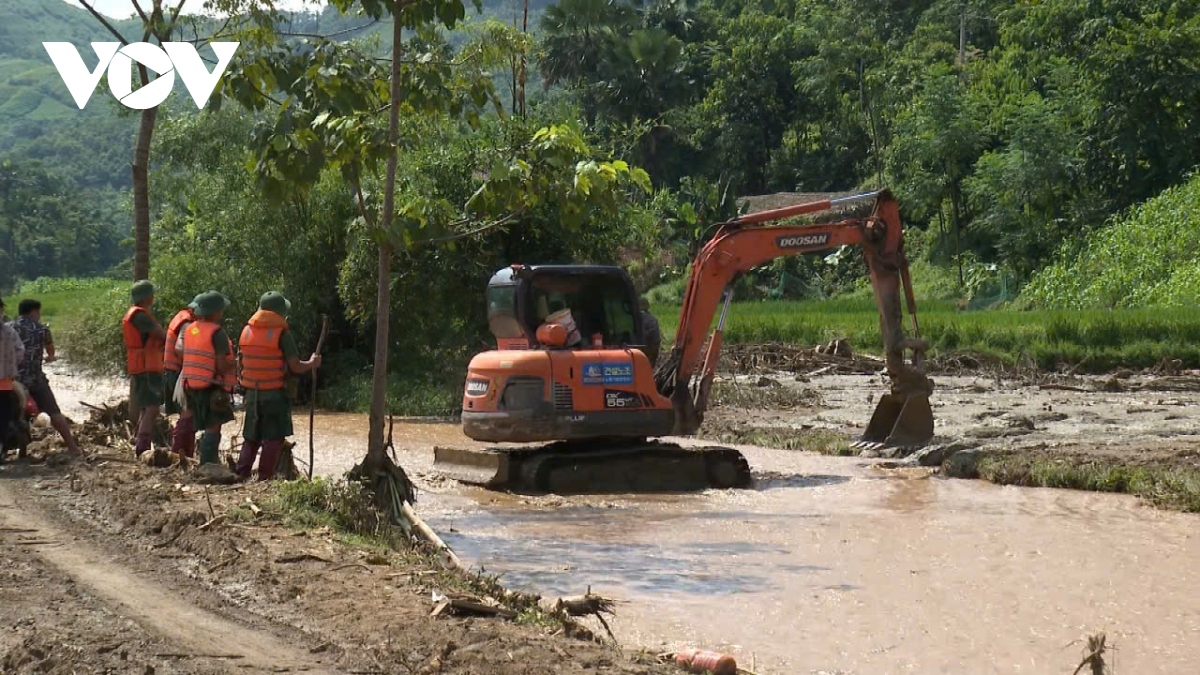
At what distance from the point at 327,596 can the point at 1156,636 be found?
472cm

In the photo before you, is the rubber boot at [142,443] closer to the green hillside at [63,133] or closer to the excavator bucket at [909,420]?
the excavator bucket at [909,420]

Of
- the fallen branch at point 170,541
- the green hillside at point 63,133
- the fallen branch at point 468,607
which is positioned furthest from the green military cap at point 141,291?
the green hillside at point 63,133

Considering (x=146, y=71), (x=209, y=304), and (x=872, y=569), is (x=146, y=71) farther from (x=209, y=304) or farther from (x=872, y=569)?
(x=872, y=569)

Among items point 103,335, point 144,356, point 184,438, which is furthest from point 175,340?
point 103,335

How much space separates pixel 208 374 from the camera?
43.1 feet

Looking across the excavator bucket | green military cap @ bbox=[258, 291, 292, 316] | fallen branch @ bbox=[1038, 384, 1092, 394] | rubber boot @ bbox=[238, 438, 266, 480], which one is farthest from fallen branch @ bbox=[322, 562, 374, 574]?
fallen branch @ bbox=[1038, 384, 1092, 394]

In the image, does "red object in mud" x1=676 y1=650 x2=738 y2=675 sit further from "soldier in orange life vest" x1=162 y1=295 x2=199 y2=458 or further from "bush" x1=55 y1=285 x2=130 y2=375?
"bush" x1=55 y1=285 x2=130 y2=375

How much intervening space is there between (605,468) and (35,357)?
19.3ft

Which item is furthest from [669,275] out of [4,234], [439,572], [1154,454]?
[4,234]

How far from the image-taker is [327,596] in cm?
853

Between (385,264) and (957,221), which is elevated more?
(957,221)

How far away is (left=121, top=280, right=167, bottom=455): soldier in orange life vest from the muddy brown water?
2699 mm

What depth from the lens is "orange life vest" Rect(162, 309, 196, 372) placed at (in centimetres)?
1421

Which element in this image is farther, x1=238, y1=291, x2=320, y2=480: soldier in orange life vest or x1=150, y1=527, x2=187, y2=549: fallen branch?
Answer: x1=238, y1=291, x2=320, y2=480: soldier in orange life vest
